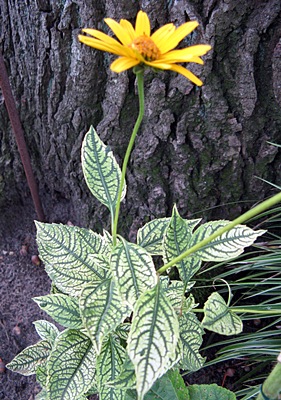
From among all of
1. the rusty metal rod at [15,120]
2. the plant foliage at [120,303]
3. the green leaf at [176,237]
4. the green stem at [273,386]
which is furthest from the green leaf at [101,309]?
the rusty metal rod at [15,120]

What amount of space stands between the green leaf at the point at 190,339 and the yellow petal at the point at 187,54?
18.7 inches

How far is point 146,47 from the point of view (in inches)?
22.0

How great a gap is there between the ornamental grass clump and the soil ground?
13.5 inches

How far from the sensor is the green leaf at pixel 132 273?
0.61 metres

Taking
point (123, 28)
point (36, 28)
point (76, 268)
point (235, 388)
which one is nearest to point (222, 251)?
point (76, 268)

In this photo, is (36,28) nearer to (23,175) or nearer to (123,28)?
(23,175)

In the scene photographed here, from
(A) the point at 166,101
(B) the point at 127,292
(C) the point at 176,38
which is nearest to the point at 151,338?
(B) the point at 127,292

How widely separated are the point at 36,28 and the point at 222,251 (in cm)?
85

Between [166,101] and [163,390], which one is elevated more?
[166,101]

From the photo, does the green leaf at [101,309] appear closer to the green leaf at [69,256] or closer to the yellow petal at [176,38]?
the green leaf at [69,256]

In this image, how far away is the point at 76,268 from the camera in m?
0.74

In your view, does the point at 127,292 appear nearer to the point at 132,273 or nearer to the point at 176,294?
the point at 132,273

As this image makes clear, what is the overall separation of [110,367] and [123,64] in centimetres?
53

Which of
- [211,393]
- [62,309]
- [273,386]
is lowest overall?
[211,393]
